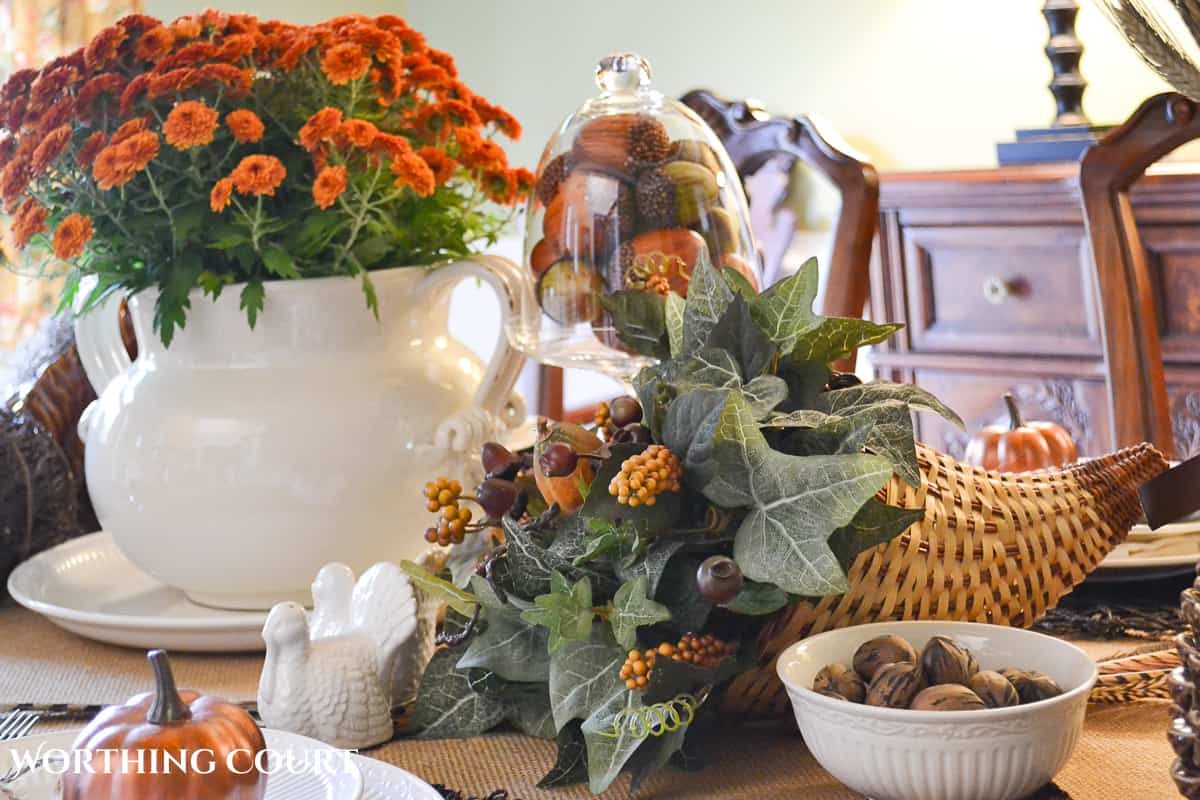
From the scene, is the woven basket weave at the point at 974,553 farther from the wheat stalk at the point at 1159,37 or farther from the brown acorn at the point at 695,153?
the brown acorn at the point at 695,153

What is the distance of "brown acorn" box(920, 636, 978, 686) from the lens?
0.51m

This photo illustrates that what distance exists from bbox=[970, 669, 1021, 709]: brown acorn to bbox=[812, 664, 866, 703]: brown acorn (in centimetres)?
4

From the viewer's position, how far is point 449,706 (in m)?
0.64

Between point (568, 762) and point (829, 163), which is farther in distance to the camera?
point (829, 163)

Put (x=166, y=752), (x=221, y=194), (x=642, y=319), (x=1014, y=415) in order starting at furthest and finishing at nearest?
1. (x=1014, y=415)
2. (x=221, y=194)
3. (x=642, y=319)
4. (x=166, y=752)

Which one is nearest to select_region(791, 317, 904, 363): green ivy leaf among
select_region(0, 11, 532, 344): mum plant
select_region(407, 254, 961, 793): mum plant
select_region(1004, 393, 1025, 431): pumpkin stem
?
select_region(407, 254, 961, 793): mum plant

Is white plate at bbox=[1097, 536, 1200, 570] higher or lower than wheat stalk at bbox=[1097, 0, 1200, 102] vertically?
lower

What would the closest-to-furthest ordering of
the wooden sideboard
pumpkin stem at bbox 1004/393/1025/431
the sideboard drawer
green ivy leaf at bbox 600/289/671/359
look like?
green ivy leaf at bbox 600/289/671/359, pumpkin stem at bbox 1004/393/1025/431, the wooden sideboard, the sideboard drawer

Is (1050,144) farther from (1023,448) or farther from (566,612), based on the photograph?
(566,612)

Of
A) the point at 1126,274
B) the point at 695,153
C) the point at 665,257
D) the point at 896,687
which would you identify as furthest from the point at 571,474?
the point at 1126,274

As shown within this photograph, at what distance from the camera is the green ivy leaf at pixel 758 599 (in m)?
0.53

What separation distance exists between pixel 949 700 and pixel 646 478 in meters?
0.14

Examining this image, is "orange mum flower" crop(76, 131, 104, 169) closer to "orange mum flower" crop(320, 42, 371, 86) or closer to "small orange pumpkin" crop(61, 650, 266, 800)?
"orange mum flower" crop(320, 42, 371, 86)

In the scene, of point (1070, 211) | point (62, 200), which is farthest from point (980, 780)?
point (1070, 211)
